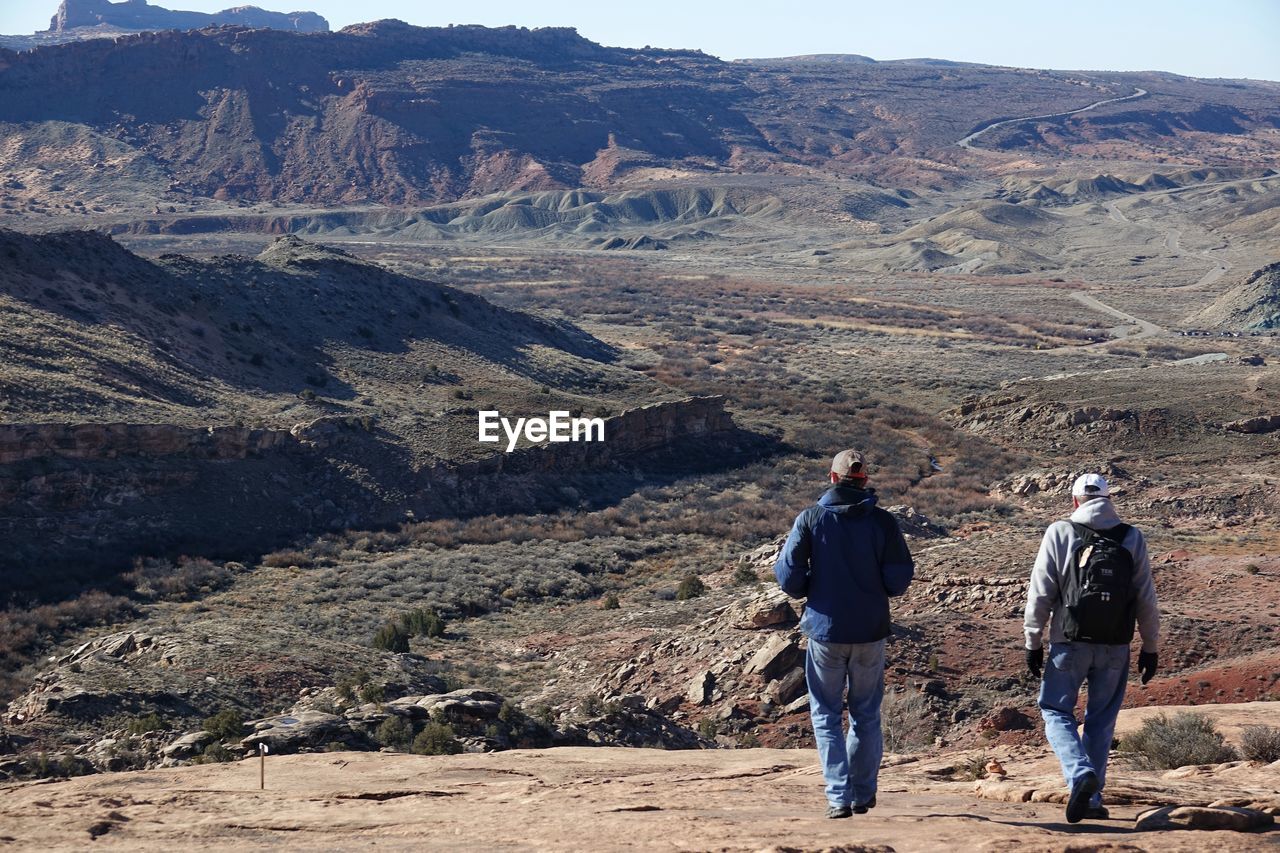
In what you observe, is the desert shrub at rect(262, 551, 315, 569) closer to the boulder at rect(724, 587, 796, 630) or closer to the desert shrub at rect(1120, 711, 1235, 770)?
the boulder at rect(724, 587, 796, 630)

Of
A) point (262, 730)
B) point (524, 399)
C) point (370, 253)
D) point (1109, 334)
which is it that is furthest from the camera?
point (370, 253)

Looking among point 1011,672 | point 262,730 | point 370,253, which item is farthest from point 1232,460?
point 370,253

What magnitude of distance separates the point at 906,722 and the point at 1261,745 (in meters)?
5.60

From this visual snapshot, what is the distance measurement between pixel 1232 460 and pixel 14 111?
13825cm

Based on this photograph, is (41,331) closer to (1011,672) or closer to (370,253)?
(1011,672)

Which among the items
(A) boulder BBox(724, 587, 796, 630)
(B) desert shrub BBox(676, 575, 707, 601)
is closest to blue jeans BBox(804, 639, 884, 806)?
→ (A) boulder BBox(724, 587, 796, 630)

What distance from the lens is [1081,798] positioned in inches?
277

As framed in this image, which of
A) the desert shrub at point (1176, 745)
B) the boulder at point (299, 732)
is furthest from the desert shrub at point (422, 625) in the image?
the desert shrub at point (1176, 745)

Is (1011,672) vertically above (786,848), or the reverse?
(786,848)

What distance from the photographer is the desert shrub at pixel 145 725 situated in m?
13.5

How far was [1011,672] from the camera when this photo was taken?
1541 cm

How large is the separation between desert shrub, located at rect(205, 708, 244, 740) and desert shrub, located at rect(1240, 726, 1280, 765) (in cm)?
917

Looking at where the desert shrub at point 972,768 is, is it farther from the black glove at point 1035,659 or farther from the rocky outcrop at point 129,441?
the rocky outcrop at point 129,441

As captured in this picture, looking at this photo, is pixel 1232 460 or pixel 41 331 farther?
pixel 1232 460
